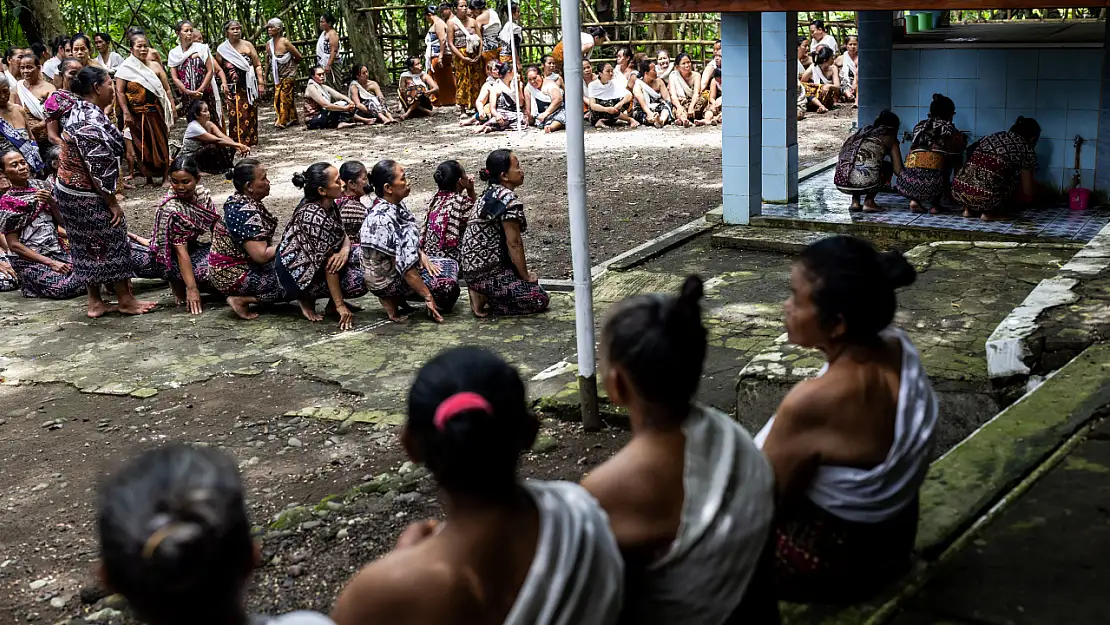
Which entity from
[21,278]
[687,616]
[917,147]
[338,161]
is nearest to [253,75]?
[338,161]

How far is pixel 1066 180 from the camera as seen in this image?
27.4 feet

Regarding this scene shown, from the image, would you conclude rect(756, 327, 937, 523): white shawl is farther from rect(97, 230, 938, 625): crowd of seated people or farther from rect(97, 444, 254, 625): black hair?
rect(97, 444, 254, 625): black hair

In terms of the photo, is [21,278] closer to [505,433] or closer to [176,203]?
[176,203]

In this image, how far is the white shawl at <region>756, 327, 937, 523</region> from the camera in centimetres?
252

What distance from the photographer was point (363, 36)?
18688 mm

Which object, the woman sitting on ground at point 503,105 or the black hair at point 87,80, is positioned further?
the woman sitting on ground at point 503,105

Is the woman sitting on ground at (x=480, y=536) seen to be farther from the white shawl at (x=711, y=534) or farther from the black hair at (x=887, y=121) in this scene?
the black hair at (x=887, y=121)

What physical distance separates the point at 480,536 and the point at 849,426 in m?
1.07

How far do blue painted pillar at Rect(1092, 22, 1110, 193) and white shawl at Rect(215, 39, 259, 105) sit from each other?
1048 centimetres

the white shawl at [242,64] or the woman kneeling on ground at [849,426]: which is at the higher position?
the white shawl at [242,64]

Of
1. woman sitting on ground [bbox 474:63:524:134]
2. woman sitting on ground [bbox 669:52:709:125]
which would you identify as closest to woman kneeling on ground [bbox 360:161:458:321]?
woman sitting on ground [bbox 474:63:524:134]

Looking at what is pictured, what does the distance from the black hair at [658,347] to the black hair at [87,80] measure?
20.2ft

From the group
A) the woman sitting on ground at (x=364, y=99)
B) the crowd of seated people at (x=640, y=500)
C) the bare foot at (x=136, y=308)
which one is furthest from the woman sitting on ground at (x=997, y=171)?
the woman sitting on ground at (x=364, y=99)

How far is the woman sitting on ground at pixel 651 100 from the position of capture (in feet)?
48.9
